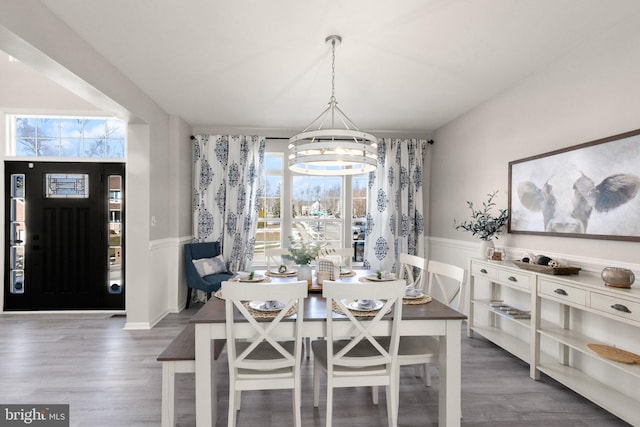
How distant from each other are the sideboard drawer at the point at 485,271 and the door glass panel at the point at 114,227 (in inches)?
166

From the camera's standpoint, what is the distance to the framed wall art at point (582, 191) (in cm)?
214

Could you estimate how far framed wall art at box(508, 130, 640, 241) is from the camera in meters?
2.14

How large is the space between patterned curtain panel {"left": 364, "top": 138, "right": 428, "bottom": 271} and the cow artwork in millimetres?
1866

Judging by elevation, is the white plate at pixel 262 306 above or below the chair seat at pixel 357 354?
above

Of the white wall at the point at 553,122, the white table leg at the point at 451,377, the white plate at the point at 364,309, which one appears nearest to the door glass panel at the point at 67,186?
the white plate at the point at 364,309

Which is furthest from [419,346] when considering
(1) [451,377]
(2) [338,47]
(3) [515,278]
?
(2) [338,47]

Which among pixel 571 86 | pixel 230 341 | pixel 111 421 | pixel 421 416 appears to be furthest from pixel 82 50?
pixel 571 86

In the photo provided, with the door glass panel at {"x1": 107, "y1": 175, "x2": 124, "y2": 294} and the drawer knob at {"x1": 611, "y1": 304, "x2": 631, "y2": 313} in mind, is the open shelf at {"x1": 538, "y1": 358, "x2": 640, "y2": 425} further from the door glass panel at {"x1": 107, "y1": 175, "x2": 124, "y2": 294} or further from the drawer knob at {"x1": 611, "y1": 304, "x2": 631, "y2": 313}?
the door glass panel at {"x1": 107, "y1": 175, "x2": 124, "y2": 294}

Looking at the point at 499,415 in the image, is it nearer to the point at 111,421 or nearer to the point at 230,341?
the point at 230,341

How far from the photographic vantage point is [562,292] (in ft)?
7.67

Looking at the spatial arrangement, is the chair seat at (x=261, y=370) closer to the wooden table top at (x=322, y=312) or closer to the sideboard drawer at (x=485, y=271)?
the wooden table top at (x=322, y=312)

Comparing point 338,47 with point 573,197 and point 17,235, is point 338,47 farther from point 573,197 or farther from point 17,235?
point 17,235

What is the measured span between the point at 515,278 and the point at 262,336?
88.0 inches

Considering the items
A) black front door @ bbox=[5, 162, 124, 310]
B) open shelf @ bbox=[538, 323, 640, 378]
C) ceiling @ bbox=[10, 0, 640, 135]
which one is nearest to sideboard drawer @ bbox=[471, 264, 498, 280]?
open shelf @ bbox=[538, 323, 640, 378]
